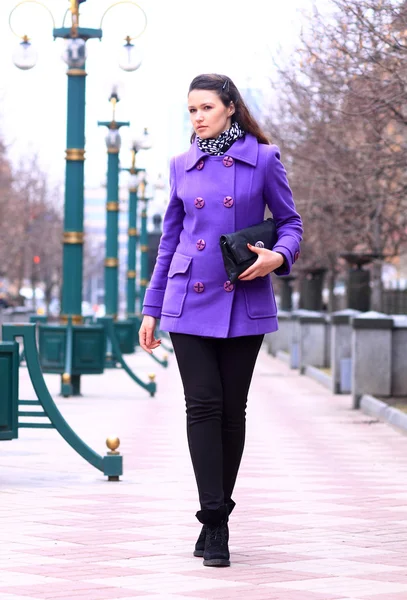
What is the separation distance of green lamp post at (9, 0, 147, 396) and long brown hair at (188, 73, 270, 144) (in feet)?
40.1

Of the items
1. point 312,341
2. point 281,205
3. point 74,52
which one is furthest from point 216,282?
point 312,341

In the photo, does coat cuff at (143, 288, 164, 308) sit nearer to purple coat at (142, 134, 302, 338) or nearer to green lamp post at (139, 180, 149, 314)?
purple coat at (142, 134, 302, 338)

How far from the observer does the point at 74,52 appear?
18.4 meters

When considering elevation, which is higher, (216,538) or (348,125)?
(348,125)

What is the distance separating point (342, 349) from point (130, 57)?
5.13 meters

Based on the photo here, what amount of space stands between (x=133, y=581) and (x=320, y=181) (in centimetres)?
1870

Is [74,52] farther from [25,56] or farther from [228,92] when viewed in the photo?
[228,92]

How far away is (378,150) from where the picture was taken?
18172mm

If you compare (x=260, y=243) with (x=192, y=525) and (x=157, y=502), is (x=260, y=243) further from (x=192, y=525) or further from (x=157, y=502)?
(x=157, y=502)

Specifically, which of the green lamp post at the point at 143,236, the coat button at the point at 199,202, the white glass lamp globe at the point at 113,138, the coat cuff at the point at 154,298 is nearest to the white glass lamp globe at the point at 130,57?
the white glass lamp globe at the point at 113,138

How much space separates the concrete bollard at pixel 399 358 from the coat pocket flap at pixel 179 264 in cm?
1150

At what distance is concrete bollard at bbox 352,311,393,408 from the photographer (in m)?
17.5

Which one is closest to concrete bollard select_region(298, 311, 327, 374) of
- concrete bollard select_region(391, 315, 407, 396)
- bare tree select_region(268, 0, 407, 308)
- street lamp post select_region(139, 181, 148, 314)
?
bare tree select_region(268, 0, 407, 308)

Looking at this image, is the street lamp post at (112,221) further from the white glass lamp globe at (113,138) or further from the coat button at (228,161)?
the coat button at (228,161)
